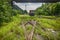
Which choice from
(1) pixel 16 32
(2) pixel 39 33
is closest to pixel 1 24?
(1) pixel 16 32

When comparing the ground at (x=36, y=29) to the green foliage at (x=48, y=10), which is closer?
the ground at (x=36, y=29)

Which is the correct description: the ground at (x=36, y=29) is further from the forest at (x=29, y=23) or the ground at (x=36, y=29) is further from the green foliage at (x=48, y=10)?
the green foliage at (x=48, y=10)

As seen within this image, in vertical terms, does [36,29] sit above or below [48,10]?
below

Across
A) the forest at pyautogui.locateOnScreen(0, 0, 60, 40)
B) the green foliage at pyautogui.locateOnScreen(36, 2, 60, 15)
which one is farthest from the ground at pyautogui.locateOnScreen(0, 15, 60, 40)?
the green foliage at pyautogui.locateOnScreen(36, 2, 60, 15)

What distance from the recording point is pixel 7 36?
11.6 ft

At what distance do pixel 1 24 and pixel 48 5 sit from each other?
2.63 meters

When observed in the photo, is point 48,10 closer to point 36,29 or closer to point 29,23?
point 29,23

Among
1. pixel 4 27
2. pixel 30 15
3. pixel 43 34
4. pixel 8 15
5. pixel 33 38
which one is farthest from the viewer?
pixel 30 15

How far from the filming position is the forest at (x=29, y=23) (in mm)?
3629

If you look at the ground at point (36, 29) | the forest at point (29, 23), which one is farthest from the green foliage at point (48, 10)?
the ground at point (36, 29)

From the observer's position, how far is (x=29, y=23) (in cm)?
520

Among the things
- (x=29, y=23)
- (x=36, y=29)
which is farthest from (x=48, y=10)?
(x=36, y=29)

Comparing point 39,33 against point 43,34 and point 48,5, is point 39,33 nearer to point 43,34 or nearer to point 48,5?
point 43,34

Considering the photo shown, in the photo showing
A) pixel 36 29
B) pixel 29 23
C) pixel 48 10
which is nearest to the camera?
pixel 36 29
